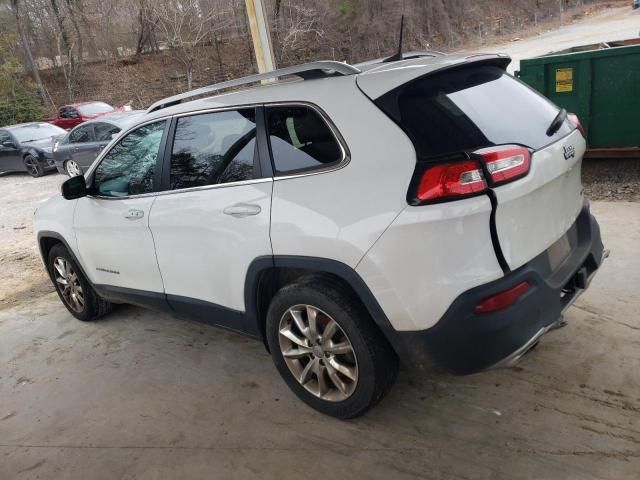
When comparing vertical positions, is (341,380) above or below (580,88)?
below

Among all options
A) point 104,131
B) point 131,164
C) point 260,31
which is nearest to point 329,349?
point 131,164

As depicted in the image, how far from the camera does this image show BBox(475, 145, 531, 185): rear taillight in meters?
2.24

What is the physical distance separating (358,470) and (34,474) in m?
1.76

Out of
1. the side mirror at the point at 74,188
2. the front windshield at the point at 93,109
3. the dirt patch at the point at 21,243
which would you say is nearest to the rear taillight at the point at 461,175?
the side mirror at the point at 74,188

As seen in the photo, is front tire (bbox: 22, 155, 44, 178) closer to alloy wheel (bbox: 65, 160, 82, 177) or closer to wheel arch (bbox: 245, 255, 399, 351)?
alloy wheel (bbox: 65, 160, 82, 177)

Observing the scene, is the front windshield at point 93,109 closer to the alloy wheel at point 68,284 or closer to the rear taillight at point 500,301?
the alloy wheel at point 68,284

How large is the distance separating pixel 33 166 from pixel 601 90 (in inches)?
535

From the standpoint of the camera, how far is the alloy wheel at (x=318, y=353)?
272 centimetres

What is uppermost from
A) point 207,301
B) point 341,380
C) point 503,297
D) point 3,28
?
point 3,28

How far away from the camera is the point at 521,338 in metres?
2.34

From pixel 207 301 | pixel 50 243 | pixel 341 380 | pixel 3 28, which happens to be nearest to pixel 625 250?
pixel 341 380

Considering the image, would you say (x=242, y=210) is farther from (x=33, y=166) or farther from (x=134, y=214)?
(x=33, y=166)

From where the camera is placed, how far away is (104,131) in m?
11.9

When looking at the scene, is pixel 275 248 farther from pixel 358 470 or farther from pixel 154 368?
pixel 154 368
